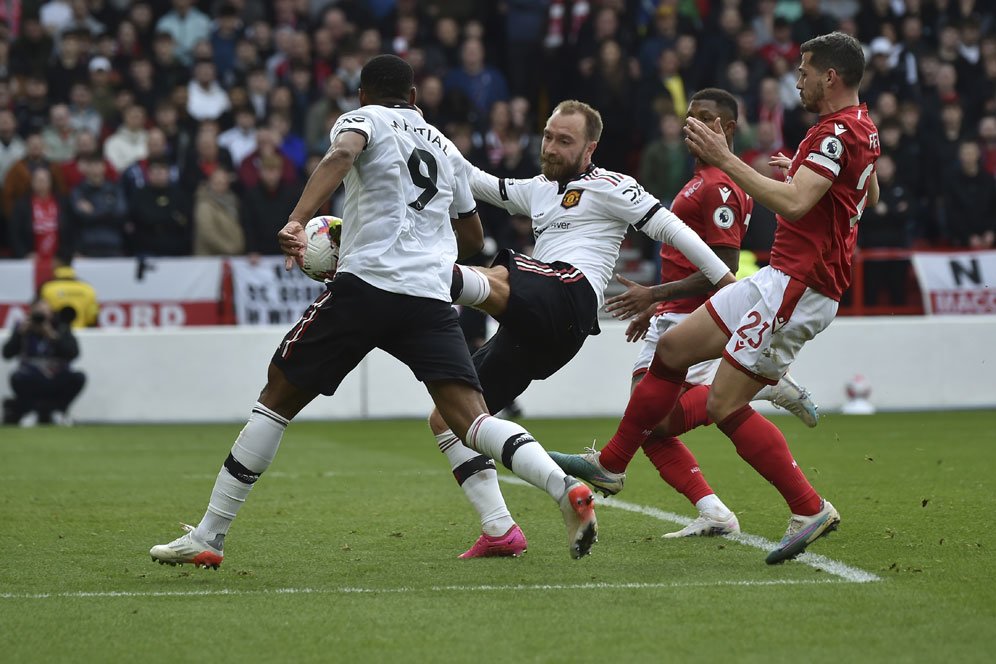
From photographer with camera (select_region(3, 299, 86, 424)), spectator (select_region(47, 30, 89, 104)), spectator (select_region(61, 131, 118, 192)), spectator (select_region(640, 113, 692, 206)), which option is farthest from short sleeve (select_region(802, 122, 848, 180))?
spectator (select_region(47, 30, 89, 104))

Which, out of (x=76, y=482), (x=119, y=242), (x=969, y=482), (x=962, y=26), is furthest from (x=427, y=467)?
(x=962, y=26)

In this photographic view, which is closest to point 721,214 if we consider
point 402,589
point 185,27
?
point 402,589

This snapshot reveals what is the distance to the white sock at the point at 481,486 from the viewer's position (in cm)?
691

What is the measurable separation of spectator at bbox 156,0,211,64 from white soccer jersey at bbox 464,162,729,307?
1309 centimetres

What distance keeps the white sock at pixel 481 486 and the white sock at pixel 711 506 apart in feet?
3.71

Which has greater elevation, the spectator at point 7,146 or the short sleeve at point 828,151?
the spectator at point 7,146

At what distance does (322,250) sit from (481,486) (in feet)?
4.42

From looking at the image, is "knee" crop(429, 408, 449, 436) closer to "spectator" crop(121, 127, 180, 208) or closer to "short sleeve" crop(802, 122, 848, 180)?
"short sleeve" crop(802, 122, 848, 180)

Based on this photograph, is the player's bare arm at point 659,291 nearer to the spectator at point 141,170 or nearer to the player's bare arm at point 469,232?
the player's bare arm at point 469,232

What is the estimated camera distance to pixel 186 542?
6406 millimetres

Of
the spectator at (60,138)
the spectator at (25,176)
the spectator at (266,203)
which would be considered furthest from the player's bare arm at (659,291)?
the spectator at (60,138)

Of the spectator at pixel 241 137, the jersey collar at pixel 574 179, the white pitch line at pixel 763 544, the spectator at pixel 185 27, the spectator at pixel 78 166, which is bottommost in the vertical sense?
the white pitch line at pixel 763 544

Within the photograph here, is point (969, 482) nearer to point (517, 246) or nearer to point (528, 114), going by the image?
point (517, 246)

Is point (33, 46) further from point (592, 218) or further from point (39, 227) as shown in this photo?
point (592, 218)
